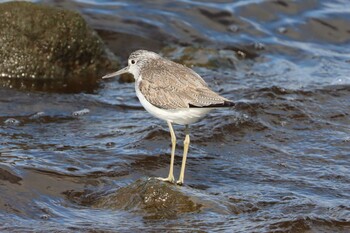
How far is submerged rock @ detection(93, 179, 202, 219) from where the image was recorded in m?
5.70

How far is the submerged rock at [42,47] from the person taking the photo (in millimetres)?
9438

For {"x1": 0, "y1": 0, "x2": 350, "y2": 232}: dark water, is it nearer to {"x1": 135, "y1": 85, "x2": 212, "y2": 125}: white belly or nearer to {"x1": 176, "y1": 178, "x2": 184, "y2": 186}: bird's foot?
{"x1": 176, "y1": 178, "x2": 184, "y2": 186}: bird's foot

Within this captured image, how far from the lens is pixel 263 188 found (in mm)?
6434

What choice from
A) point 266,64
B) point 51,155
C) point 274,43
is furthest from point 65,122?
point 274,43

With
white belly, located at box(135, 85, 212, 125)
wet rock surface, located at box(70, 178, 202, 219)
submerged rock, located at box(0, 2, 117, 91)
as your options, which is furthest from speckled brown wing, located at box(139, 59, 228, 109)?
submerged rock, located at box(0, 2, 117, 91)

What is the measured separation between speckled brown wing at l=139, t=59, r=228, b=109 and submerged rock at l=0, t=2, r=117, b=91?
319cm

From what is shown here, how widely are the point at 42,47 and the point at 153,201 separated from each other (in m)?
4.35

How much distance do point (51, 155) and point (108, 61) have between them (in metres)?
3.52

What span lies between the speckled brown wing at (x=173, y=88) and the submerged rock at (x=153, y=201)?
0.68m

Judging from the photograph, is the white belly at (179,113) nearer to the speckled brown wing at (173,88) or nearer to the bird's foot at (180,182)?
the speckled brown wing at (173,88)

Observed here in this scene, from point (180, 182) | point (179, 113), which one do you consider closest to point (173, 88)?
point (179, 113)

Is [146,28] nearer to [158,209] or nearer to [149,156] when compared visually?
[149,156]

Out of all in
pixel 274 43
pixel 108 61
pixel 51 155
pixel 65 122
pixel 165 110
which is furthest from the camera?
pixel 274 43

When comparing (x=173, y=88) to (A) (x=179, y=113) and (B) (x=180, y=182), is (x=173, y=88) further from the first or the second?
(B) (x=180, y=182)
